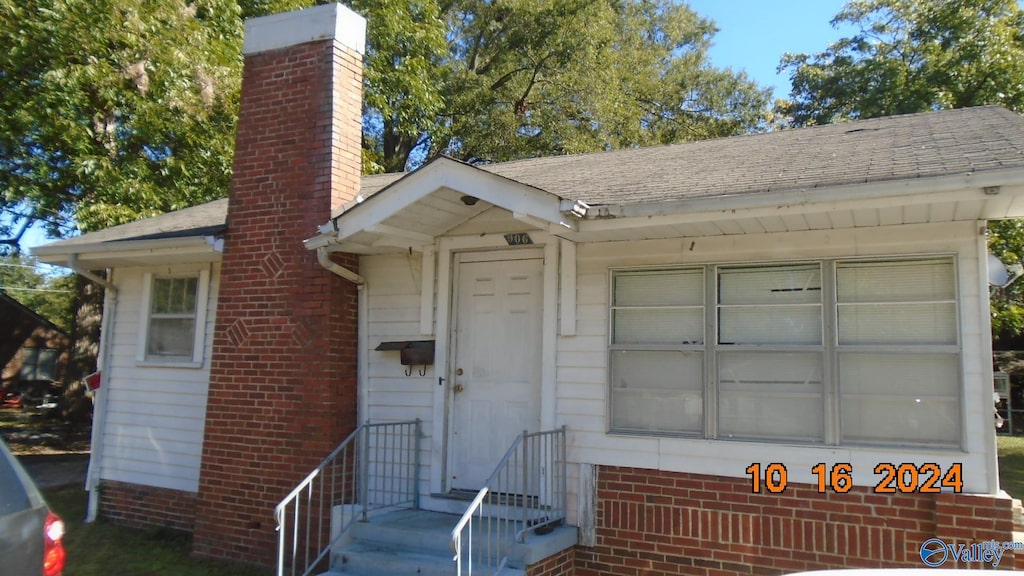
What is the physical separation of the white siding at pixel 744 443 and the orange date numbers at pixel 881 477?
4cm

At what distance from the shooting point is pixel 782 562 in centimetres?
548

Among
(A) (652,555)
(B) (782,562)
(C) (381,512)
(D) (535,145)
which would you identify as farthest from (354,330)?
(D) (535,145)

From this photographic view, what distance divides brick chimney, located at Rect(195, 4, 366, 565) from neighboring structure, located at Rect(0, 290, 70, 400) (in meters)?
24.3

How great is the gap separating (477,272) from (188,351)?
3.76 m

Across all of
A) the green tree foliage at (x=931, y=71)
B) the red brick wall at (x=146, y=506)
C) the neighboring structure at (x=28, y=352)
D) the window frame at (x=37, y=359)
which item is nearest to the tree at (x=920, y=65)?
the green tree foliage at (x=931, y=71)

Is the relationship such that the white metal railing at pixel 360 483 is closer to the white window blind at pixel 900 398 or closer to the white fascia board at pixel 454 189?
the white fascia board at pixel 454 189

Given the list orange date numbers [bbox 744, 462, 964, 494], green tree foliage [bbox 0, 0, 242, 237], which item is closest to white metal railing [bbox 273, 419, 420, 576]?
orange date numbers [bbox 744, 462, 964, 494]

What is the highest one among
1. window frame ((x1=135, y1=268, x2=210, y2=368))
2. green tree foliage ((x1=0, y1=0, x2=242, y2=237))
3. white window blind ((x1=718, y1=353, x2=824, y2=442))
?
green tree foliage ((x1=0, y1=0, x2=242, y2=237))

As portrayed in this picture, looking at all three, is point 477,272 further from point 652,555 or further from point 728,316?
point 652,555

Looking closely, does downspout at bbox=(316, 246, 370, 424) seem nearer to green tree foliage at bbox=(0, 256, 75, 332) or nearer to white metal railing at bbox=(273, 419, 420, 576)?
white metal railing at bbox=(273, 419, 420, 576)

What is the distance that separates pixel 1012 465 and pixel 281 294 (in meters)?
13.4

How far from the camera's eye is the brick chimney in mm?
7145

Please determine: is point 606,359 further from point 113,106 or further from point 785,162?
point 113,106

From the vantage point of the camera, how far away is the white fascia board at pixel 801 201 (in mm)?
4535
